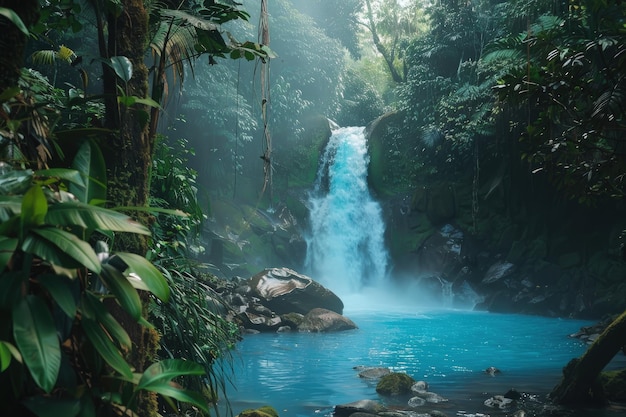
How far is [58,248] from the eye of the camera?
1829mm

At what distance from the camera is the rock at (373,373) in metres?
9.04

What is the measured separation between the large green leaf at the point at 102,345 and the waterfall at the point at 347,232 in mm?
19966

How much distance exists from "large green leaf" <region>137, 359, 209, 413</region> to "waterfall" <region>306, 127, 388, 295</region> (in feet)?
64.7

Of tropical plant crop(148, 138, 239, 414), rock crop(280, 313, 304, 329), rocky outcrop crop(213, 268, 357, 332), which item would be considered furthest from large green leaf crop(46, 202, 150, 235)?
rock crop(280, 313, 304, 329)

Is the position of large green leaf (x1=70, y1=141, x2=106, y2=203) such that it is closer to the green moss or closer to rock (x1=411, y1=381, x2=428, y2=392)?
rock (x1=411, y1=381, x2=428, y2=392)

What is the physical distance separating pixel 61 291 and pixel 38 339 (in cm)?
15

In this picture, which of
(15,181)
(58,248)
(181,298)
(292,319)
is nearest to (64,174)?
(15,181)

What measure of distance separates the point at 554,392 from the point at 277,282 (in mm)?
8785

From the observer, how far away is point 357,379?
9016 mm

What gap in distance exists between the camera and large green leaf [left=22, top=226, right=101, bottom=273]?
1.79 meters

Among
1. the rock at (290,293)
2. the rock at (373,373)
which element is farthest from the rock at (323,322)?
the rock at (373,373)

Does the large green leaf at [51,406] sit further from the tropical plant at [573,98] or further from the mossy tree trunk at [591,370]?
the mossy tree trunk at [591,370]

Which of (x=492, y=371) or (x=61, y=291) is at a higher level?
(x=61, y=291)

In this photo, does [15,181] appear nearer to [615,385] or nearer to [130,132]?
[130,132]
